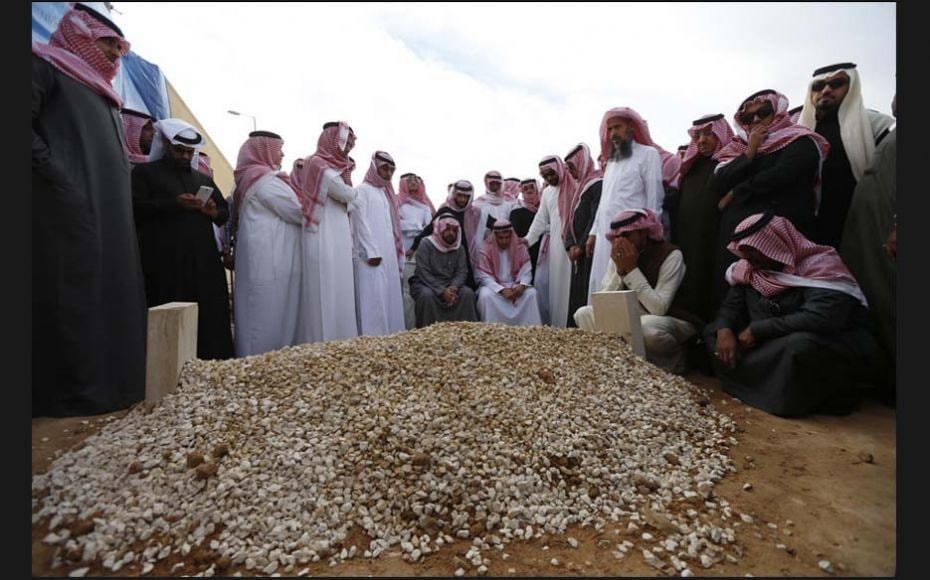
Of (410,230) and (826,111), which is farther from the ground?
(826,111)

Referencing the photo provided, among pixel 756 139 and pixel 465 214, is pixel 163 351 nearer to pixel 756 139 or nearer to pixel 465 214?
pixel 756 139

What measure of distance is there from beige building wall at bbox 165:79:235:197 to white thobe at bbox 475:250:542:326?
5.92 meters

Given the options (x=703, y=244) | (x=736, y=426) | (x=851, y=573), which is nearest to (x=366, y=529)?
(x=851, y=573)

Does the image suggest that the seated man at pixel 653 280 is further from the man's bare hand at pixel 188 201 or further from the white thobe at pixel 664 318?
the man's bare hand at pixel 188 201

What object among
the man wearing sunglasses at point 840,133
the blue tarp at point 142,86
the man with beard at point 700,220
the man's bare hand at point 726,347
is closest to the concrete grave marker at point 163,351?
the man's bare hand at point 726,347

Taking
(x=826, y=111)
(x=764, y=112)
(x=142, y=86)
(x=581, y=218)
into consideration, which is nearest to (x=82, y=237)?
(x=581, y=218)

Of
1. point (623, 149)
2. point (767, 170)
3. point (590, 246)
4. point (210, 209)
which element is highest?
point (623, 149)

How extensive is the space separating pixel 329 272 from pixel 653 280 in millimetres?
2692

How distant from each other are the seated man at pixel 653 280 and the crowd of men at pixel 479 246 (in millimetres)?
15

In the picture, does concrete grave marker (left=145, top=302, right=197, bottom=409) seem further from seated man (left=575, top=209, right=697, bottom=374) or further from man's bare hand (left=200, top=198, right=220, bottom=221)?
seated man (left=575, top=209, right=697, bottom=374)

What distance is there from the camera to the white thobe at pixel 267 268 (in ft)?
13.0

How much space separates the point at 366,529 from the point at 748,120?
3544mm

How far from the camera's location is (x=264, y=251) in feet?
13.1

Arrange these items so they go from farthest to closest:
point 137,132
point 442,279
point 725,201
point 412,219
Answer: point 412,219, point 442,279, point 137,132, point 725,201
